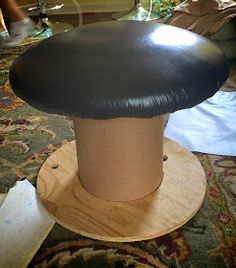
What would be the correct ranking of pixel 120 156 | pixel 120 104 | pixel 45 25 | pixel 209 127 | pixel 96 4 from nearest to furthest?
pixel 120 104
pixel 120 156
pixel 209 127
pixel 45 25
pixel 96 4

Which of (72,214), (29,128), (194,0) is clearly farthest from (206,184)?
(194,0)

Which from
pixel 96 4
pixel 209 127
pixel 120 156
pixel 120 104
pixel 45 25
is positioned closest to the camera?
pixel 120 104

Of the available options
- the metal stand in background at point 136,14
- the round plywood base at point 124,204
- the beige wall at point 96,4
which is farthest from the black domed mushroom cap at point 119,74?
the beige wall at point 96,4

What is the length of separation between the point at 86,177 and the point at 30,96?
362 mm

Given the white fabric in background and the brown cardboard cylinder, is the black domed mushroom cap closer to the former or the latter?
the brown cardboard cylinder

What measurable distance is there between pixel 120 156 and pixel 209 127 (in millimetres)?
632

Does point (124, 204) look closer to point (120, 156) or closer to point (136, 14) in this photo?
point (120, 156)

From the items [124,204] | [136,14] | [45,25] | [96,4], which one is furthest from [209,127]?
Answer: [96,4]

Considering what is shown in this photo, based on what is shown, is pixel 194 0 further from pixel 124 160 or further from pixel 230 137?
pixel 124 160

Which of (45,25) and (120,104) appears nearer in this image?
(120,104)

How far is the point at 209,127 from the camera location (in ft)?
4.59

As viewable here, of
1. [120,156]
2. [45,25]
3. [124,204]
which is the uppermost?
[120,156]

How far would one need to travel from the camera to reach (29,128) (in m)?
1.46

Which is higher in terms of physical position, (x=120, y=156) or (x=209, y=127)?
(x=120, y=156)
